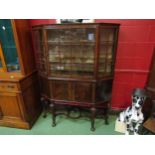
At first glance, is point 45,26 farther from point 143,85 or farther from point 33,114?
point 143,85

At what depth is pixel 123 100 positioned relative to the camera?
7.75ft

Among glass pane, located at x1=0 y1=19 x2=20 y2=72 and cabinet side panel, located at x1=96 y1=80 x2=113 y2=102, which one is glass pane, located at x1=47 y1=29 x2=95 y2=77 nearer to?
cabinet side panel, located at x1=96 y1=80 x2=113 y2=102

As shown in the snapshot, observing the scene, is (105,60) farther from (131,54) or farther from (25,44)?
(25,44)

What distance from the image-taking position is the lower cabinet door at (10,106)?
194 cm

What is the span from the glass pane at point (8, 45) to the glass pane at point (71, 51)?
0.58 metres

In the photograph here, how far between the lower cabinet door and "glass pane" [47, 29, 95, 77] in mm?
697

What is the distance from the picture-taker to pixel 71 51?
183 cm

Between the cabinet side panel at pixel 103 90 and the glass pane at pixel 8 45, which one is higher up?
the glass pane at pixel 8 45

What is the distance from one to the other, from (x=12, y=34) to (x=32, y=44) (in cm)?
38

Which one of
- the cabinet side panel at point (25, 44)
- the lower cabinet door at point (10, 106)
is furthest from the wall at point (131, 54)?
the lower cabinet door at point (10, 106)

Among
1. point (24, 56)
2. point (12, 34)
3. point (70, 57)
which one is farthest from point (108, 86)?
point (12, 34)

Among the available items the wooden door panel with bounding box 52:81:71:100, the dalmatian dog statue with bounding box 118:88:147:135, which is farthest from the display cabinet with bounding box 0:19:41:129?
the dalmatian dog statue with bounding box 118:88:147:135

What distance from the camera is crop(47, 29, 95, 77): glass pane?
1730 mm

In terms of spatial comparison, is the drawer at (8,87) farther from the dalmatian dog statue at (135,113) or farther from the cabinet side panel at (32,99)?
the dalmatian dog statue at (135,113)
